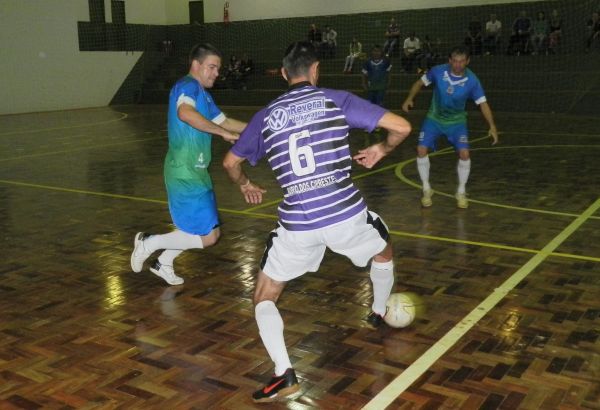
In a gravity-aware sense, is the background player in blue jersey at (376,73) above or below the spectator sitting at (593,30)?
below

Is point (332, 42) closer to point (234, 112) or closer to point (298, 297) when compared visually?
point (234, 112)

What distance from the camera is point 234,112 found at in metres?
25.1

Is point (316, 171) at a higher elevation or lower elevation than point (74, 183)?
higher

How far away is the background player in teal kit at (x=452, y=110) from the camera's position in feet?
26.4

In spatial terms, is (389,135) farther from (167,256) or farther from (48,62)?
(48,62)

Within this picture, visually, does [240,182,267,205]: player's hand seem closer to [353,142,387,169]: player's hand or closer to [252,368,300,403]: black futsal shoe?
[353,142,387,169]: player's hand

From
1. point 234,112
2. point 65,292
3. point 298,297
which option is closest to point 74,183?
point 65,292

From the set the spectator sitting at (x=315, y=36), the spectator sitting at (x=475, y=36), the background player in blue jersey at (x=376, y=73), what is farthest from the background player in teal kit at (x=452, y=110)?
the spectator sitting at (x=315, y=36)

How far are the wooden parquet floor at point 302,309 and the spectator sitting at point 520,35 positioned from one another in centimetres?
1611

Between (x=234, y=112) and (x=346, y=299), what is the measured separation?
20.6 m

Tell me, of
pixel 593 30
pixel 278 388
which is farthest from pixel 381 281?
pixel 593 30

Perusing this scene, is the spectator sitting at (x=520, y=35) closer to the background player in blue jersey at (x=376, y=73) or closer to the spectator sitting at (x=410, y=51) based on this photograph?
the spectator sitting at (x=410, y=51)

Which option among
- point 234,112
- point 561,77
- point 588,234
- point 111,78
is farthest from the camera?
point 111,78

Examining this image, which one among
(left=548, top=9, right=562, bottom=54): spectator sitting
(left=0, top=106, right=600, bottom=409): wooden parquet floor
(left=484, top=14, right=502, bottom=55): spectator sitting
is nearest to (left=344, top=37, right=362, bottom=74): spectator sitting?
(left=484, top=14, right=502, bottom=55): spectator sitting
